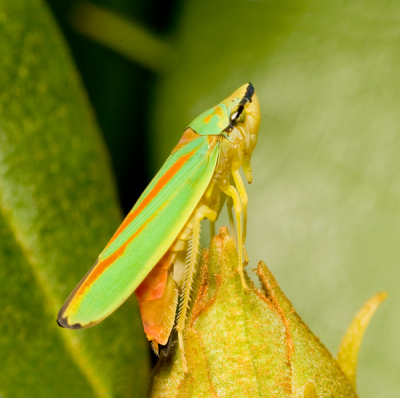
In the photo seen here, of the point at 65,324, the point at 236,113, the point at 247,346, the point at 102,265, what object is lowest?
the point at 65,324

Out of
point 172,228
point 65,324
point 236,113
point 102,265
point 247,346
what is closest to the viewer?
point 247,346

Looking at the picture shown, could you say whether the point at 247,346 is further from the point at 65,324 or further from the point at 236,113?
the point at 236,113

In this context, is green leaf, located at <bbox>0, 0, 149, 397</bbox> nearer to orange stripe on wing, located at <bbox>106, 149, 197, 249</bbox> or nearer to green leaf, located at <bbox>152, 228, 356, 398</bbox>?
orange stripe on wing, located at <bbox>106, 149, 197, 249</bbox>

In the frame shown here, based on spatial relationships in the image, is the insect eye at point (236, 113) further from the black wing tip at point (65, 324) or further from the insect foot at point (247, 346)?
the black wing tip at point (65, 324)

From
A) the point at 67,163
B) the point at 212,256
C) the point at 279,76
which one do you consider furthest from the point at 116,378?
the point at 279,76

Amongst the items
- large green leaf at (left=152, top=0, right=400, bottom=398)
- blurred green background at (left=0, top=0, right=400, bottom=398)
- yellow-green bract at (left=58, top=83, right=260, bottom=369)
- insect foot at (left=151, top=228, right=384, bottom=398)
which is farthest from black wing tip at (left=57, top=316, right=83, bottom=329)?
large green leaf at (left=152, top=0, right=400, bottom=398)

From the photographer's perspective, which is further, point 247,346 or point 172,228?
point 172,228

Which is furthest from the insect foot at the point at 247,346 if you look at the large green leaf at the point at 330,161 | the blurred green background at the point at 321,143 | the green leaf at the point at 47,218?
the large green leaf at the point at 330,161

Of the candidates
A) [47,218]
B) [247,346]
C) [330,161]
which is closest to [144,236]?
[47,218]
